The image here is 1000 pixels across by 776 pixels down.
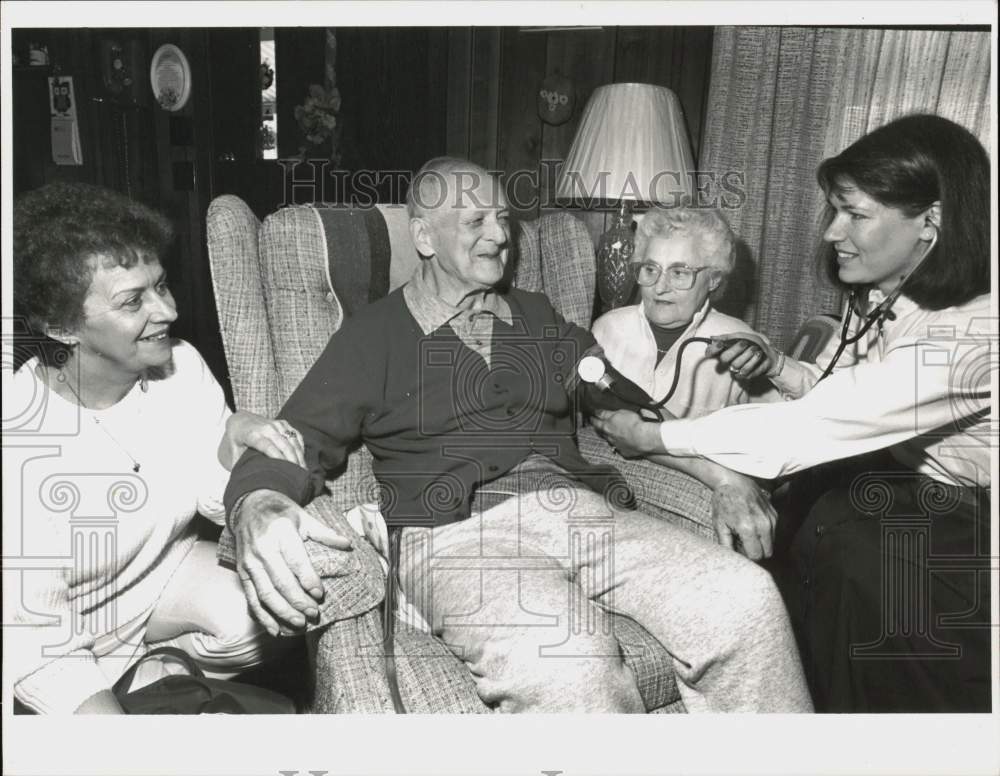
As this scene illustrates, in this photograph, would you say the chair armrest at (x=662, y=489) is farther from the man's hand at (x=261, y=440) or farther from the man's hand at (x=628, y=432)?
the man's hand at (x=261, y=440)

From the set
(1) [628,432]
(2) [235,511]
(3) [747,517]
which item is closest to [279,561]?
(2) [235,511]

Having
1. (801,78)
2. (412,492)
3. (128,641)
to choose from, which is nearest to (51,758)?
(128,641)

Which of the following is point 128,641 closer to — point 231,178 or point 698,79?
point 231,178

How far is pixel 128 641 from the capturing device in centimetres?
118

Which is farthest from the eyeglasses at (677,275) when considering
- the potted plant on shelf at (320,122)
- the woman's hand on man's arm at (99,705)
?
the woman's hand on man's arm at (99,705)

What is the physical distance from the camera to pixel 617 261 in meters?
1.39

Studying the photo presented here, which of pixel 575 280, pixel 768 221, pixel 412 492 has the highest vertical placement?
pixel 768 221

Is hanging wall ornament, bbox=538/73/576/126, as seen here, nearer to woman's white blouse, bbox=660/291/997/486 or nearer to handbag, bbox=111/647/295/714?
woman's white blouse, bbox=660/291/997/486

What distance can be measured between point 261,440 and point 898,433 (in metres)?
0.88

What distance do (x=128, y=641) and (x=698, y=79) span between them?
3.92 feet

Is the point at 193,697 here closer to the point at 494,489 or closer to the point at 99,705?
the point at 99,705

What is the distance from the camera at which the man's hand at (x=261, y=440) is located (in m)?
1.19

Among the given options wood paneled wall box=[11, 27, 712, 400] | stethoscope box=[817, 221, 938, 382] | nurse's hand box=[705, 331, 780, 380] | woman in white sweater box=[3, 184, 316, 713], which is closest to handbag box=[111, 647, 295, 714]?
woman in white sweater box=[3, 184, 316, 713]

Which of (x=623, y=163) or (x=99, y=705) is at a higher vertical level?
(x=623, y=163)
